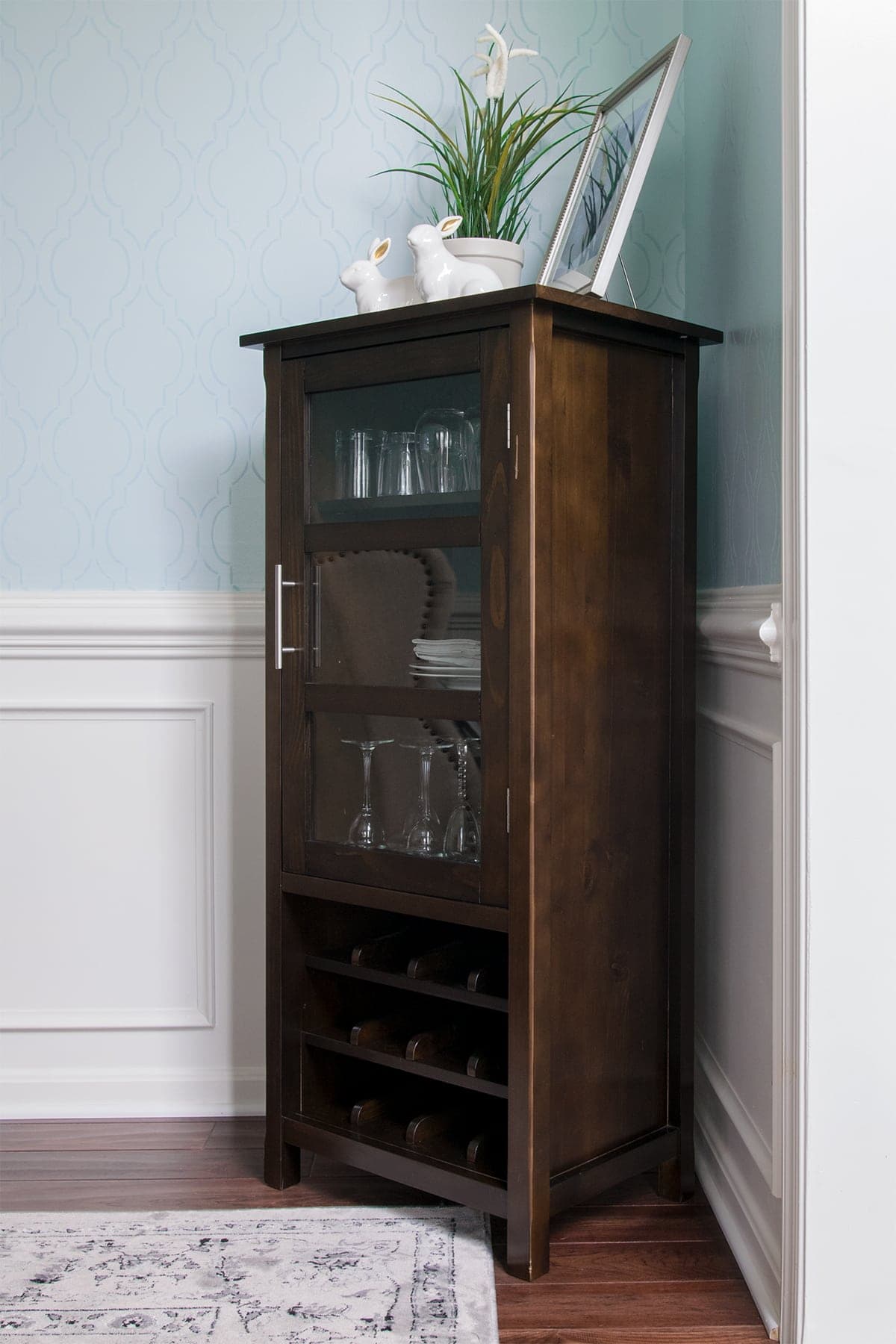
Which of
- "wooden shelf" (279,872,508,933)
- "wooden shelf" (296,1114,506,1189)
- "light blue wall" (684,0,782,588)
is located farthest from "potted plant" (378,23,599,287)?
"wooden shelf" (296,1114,506,1189)

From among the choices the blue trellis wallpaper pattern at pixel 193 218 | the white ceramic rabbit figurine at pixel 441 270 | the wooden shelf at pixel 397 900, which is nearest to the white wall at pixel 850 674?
the wooden shelf at pixel 397 900

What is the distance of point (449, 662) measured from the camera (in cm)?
175

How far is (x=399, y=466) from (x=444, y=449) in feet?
0.29

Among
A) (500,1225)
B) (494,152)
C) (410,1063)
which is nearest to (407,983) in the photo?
(410,1063)

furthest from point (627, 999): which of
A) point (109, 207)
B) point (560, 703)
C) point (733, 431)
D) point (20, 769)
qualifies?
point (109, 207)

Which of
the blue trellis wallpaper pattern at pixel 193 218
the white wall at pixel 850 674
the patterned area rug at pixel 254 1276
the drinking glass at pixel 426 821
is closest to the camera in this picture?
the white wall at pixel 850 674

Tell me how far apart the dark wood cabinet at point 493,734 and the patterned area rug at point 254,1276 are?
0.31ft

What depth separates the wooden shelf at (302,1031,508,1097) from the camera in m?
1.75

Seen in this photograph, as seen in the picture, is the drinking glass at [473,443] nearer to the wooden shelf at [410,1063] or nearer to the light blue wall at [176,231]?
the light blue wall at [176,231]

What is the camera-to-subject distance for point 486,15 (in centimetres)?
222

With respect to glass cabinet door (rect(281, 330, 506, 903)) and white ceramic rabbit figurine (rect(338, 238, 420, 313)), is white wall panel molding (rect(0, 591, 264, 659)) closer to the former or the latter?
glass cabinet door (rect(281, 330, 506, 903))

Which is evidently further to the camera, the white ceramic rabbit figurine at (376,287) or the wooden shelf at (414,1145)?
the white ceramic rabbit figurine at (376,287)

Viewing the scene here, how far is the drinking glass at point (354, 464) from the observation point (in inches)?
72.2

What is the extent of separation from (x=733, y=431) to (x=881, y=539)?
55 cm
